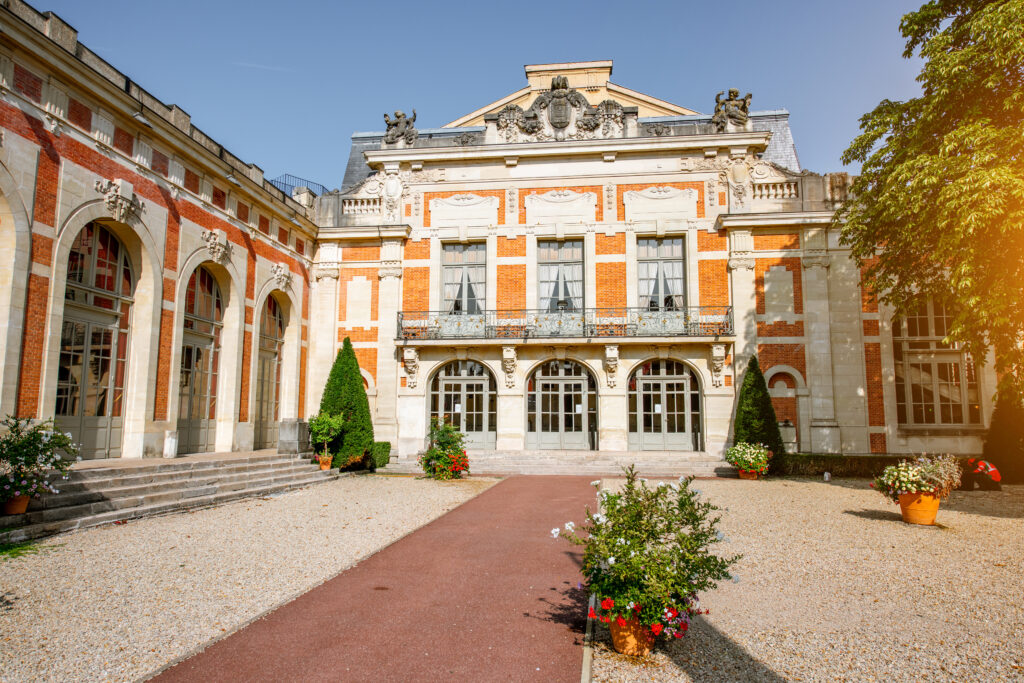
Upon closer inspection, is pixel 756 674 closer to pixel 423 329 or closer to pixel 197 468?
pixel 197 468

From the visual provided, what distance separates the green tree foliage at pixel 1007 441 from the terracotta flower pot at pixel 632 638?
14.7 meters

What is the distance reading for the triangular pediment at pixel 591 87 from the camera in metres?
22.3

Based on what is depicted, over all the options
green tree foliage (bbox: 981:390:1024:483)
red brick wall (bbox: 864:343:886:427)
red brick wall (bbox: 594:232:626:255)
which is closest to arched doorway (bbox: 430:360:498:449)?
red brick wall (bbox: 594:232:626:255)

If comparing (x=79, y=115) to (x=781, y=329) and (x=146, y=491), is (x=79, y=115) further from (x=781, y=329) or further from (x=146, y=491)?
(x=781, y=329)

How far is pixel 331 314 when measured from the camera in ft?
61.8

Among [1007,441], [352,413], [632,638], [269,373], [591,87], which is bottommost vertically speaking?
[632,638]

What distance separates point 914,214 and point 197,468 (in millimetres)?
13335

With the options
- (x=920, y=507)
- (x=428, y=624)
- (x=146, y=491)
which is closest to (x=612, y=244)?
(x=920, y=507)

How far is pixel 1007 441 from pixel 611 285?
33.8 ft

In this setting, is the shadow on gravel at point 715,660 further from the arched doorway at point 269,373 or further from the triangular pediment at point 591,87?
the triangular pediment at point 591,87

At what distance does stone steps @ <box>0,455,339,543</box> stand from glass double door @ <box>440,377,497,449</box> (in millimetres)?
5982

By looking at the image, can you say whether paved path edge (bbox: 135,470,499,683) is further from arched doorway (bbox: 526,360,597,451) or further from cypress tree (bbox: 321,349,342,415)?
arched doorway (bbox: 526,360,597,451)

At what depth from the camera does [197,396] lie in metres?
14.1

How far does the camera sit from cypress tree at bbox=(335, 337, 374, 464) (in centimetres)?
1463
